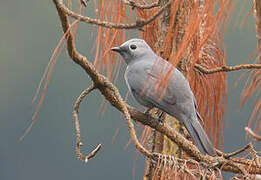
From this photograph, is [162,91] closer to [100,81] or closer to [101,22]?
[100,81]

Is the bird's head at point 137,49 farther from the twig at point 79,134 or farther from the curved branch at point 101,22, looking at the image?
the curved branch at point 101,22

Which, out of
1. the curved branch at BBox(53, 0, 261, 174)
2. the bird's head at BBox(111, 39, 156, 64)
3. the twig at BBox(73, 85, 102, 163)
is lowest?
the twig at BBox(73, 85, 102, 163)

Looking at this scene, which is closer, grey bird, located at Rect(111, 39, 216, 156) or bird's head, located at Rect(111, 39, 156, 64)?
grey bird, located at Rect(111, 39, 216, 156)

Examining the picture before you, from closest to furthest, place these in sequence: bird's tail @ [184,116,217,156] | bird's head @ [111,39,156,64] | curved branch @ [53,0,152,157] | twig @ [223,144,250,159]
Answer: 1. curved branch @ [53,0,152,157]
2. twig @ [223,144,250,159]
3. bird's tail @ [184,116,217,156]
4. bird's head @ [111,39,156,64]

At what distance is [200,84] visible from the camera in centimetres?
150

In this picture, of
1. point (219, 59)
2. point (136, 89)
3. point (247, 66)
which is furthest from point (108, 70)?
point (219, 59)

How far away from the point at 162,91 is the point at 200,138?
193 mm

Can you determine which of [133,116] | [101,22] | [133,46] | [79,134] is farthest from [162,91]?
[101,22]

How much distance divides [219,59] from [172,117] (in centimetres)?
26

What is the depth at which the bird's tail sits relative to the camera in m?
1.20

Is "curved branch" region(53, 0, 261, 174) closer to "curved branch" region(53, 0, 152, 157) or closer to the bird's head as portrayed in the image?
"curved branch" region(53, 0, 152, 157)

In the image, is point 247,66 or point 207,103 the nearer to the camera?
point 247,66

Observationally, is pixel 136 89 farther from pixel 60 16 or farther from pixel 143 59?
pixel 60 16

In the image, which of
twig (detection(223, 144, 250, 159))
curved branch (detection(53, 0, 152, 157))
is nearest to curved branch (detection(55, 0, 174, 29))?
curved branch (detection(53, 0, 152, 157))
